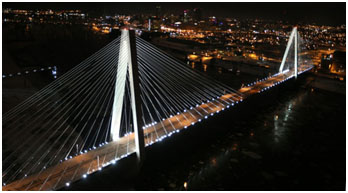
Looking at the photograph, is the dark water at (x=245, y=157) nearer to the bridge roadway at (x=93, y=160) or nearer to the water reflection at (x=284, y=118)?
the water reflection at (x=284, y=118)

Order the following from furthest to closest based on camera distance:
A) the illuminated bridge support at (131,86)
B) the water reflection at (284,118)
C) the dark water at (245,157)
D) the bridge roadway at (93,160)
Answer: the water reflection at (284,118)
the dark water at (245,157)
the illuminated bridge support at (131,86)
the bridge roadway at (93,160)

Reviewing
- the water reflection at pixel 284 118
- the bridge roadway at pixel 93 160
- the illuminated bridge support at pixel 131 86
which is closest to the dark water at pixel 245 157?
the water reflection at pixel 284 118

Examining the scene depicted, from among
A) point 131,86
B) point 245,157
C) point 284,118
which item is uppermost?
point 131,86

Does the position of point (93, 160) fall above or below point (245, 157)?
above

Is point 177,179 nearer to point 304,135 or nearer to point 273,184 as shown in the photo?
point 273,184

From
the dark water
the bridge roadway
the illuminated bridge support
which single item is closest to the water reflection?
the dark water

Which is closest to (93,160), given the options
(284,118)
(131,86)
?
(131,86)

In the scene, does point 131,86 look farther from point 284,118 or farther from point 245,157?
point 284,118

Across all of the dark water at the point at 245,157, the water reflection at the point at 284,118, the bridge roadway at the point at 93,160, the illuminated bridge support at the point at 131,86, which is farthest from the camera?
the water reflection at the point at 284,118
